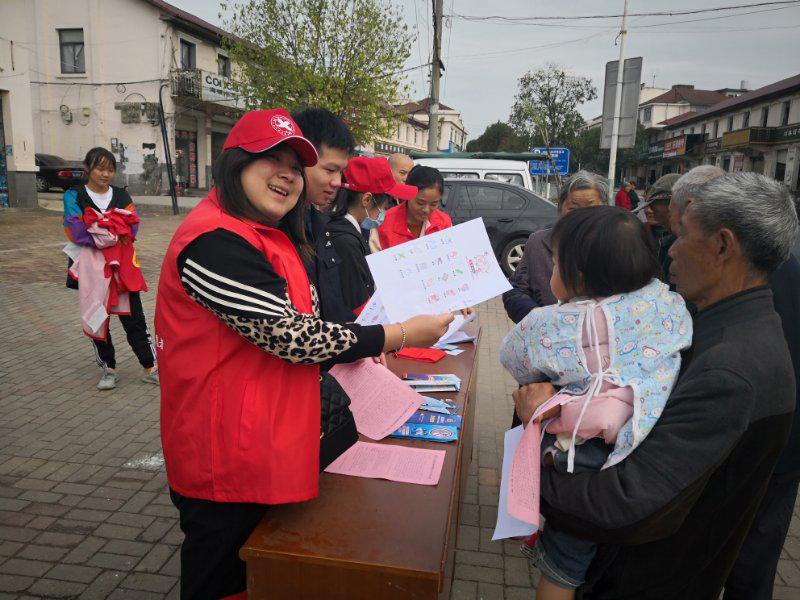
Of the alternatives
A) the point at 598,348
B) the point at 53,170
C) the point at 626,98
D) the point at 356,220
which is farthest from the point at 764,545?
the point at 53,170

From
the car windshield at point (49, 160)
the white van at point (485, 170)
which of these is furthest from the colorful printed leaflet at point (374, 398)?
the car windshield at point (49, 160)

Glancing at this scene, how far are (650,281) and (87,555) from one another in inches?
107

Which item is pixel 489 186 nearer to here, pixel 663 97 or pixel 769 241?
pixel 769 241

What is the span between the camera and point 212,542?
1.49 m

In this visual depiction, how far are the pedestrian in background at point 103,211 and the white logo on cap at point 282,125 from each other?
341 centimetres

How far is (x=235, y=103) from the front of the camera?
2533cm

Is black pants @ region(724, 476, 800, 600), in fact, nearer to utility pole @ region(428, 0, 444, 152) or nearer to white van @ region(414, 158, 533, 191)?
white van @ region(414, 158, 533, 191)

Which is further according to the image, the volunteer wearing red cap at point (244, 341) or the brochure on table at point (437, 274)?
the brochure on table at point (437, 274)

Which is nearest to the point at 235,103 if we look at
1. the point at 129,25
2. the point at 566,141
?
the point at 129,25

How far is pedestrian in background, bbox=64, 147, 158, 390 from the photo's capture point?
14.0 feet

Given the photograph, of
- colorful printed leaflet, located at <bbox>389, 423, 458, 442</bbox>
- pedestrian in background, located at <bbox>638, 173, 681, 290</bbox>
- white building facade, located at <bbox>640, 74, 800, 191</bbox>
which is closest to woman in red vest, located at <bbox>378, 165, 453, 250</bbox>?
pedestrian in background, located at <bbox>638, 173, 681, 290</bbox>

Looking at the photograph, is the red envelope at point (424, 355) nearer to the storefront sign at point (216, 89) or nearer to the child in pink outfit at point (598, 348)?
the child in pink outfit at point (598, 348)

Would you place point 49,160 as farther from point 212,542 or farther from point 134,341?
point 212,542

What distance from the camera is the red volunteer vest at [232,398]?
1.32m
